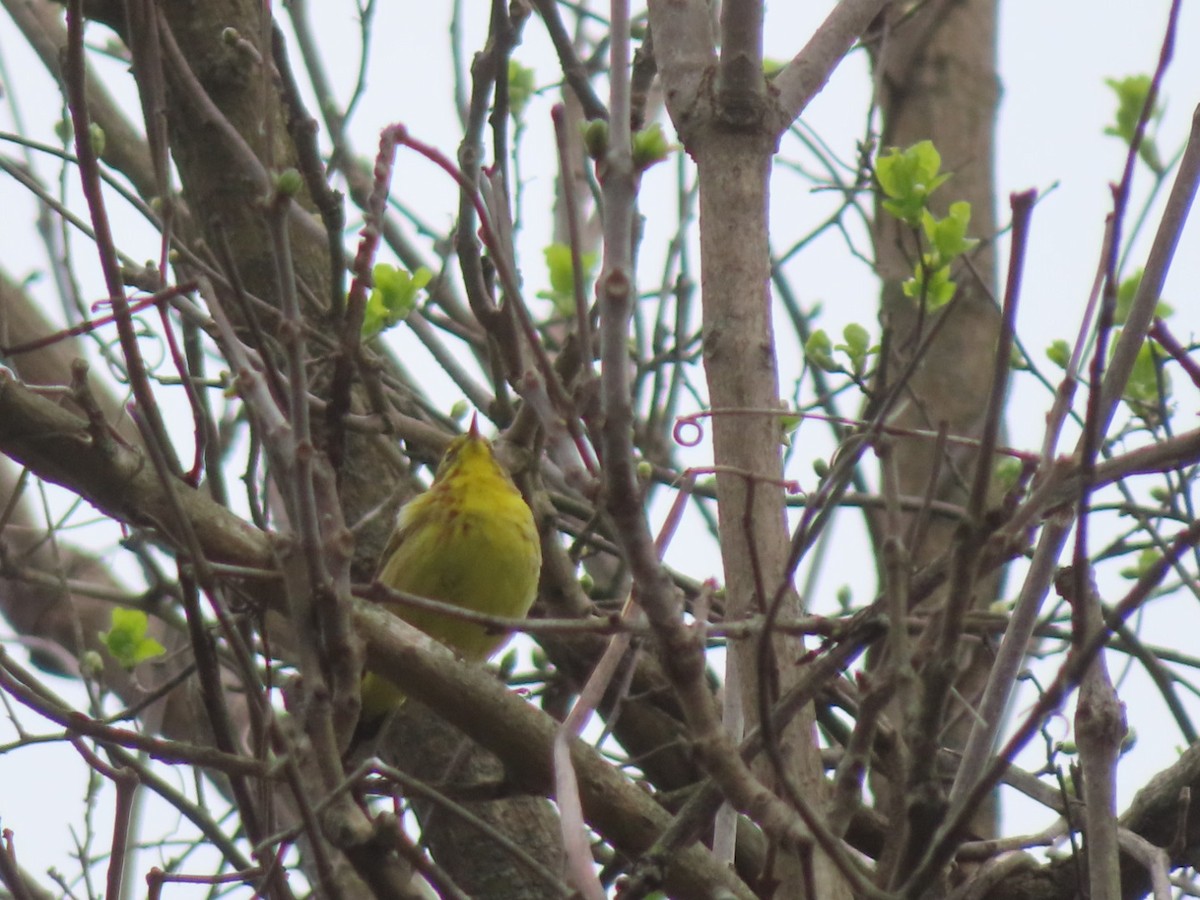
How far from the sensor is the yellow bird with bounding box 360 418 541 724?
4254 millimetres

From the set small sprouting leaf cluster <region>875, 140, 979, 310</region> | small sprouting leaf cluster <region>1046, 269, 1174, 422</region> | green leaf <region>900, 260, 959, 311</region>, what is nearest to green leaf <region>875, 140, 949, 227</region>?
small sprouting leaf cluster <region>875, 140, 979, 310</region>

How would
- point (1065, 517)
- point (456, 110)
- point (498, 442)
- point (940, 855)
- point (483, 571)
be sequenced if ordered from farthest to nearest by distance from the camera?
point (456, 110)
point (483, 571)
point (498, 442)
point (1065, 517)
point (940, 855)

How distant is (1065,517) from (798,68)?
1.66 m

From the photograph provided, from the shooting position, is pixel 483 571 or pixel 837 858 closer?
pixel 837 858

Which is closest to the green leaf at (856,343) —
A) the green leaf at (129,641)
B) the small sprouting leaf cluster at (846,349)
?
the small sprouting leaf cluster at (846,349)

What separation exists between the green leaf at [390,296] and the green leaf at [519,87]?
2.00m

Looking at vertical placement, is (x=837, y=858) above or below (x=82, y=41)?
below

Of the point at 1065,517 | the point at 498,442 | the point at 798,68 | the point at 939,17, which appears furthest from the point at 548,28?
the point at 939,17

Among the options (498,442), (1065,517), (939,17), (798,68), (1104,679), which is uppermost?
(939,17)

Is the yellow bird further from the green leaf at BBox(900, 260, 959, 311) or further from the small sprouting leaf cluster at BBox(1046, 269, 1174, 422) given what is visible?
the small sprouting leaf cluster at BBox(1046, 269, 1174, 422)

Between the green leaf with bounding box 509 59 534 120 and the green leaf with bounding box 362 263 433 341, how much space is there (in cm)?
200

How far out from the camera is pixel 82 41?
2.16m

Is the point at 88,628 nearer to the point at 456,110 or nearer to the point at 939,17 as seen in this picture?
the point at 456,110

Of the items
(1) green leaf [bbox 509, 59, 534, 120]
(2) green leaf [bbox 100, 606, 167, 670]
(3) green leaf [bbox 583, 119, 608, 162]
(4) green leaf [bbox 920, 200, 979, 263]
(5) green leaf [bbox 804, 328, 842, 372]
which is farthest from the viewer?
(1) green leaf [bbox 509, 59, 534, 120]
